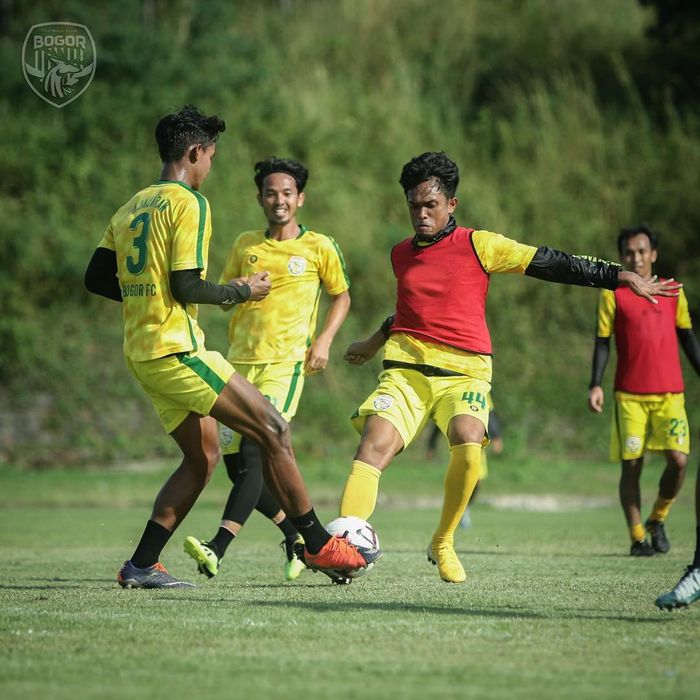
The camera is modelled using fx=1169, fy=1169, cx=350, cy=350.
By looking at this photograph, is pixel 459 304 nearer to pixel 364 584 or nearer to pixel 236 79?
pixel 364 584

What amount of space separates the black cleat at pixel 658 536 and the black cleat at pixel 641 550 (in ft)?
0.57

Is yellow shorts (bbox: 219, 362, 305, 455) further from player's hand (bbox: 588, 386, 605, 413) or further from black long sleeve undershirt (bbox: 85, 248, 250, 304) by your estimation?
player's hand (bbox: 588, 386, 605, 413)

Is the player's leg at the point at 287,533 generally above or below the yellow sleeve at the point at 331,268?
below

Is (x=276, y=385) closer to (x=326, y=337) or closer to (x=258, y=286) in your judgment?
(x=326, y=337)

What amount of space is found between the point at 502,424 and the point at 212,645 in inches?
705

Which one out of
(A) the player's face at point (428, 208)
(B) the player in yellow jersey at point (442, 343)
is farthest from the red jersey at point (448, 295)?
(A) the player's face at point (428, 208)

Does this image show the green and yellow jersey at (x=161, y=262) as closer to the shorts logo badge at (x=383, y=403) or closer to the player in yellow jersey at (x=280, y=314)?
the shorts logo badge at (x=383, y=403)

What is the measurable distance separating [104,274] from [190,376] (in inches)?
38.1

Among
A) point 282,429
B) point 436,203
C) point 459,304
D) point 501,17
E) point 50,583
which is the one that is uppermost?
point 501,17

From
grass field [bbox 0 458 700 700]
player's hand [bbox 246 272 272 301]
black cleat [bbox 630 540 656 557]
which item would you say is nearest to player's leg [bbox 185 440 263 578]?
grass field [bbox 0 458 700 700]

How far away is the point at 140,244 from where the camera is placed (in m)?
6.59

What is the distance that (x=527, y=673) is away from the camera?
4402mm

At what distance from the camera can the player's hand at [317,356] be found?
332 inches

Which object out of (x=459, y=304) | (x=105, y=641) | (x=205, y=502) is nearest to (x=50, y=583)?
(x=105, y=641)
